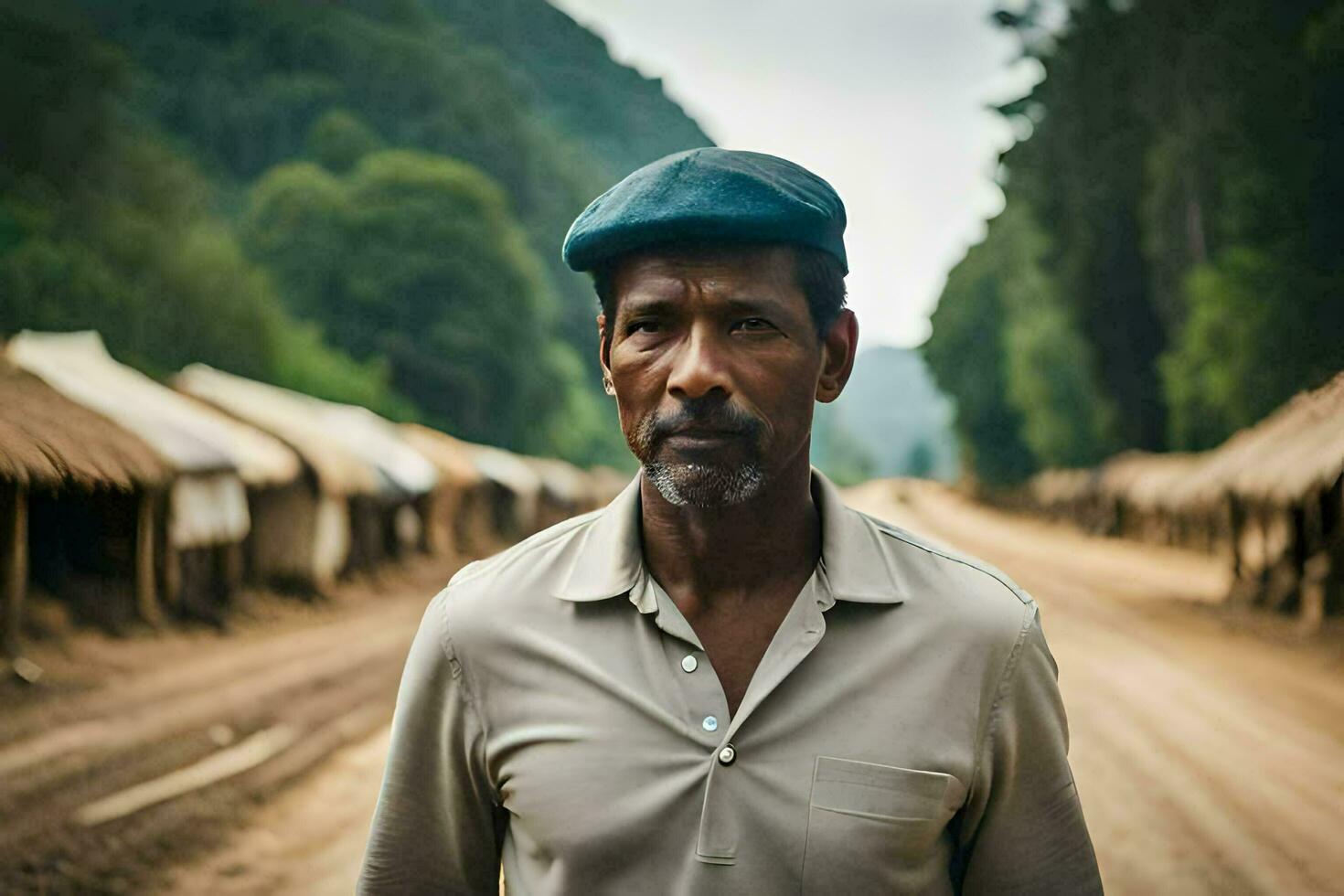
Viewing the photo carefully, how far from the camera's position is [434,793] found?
→ 174 cm

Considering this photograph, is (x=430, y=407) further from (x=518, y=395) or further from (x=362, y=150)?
(x=362, y=150)

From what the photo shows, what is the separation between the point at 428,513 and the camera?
18.9 meters

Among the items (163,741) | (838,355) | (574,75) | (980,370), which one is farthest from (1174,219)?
(980,370)

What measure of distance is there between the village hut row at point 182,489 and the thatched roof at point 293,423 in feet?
0.10

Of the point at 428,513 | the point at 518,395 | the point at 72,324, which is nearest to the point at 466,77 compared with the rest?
the point at 518,395

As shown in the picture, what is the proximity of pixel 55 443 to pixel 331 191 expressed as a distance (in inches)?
960

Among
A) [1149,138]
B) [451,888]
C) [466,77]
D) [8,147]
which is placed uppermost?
[466,77]

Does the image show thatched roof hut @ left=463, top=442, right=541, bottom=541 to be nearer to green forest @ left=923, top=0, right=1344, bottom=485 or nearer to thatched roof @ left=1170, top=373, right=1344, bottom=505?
green forest @ left=923, top=0, right=1344, bottom=485

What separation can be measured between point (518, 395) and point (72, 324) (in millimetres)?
16748

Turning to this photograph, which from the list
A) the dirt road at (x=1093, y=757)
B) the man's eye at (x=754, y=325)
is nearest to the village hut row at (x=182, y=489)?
the dirt road at (x=1093, y=757)

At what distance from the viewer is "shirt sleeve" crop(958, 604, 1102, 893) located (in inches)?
Result: 64.0

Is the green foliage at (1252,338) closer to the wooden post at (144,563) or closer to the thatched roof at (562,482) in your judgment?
the wooden post at (144,563)

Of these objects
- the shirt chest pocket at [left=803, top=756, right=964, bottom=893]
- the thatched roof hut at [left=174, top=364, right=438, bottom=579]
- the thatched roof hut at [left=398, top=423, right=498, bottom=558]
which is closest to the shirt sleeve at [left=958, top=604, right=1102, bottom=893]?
the shirt chest pocket at [left=803, top=756, right=964, bottom=893]

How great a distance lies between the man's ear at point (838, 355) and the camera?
5.96 ft
